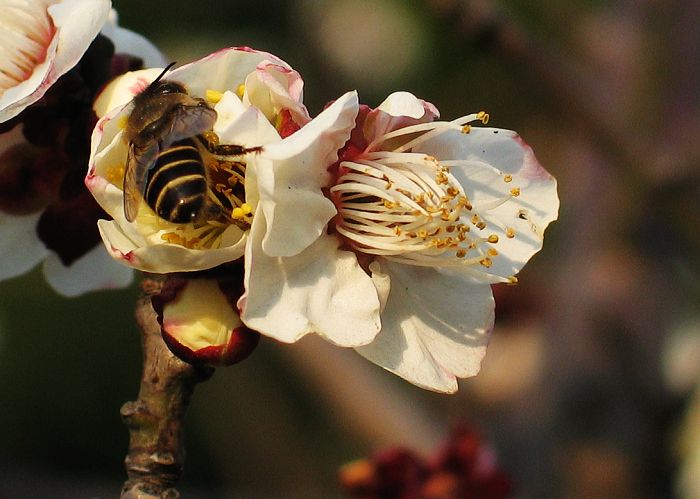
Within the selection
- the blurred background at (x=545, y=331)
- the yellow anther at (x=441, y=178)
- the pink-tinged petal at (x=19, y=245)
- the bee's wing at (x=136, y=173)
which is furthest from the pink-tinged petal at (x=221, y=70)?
the blurred background at (x=545, y=331)

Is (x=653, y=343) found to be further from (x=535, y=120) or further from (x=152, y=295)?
(x=535, y=120)

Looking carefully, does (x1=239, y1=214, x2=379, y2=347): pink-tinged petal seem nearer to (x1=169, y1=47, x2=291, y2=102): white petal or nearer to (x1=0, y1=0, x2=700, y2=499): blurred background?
(x1=169, y1=47, x2=291, y2=102): white petal

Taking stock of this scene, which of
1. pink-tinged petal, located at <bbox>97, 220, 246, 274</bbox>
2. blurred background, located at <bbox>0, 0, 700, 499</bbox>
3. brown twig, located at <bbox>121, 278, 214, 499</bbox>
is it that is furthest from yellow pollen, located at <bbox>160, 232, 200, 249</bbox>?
blurred background, located at <bbox>0, 0, 700, 499</bbox>

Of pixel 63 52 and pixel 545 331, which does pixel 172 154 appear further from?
pixel 545 331

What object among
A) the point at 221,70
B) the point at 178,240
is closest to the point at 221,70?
the point at 221,70

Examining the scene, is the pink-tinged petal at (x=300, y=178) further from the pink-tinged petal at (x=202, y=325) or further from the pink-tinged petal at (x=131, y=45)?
the pink-tinged petal at (x=131, y=45)

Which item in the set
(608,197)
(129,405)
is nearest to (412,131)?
(129,405)
